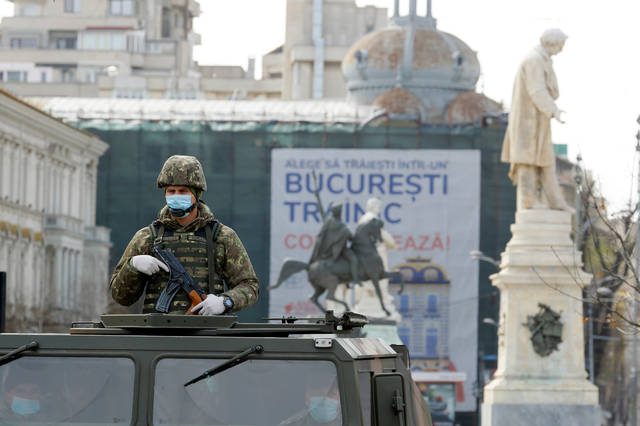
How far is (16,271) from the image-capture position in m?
72.2

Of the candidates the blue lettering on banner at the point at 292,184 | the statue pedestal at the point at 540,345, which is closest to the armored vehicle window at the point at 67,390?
the statue pedestal at the point at 540,345

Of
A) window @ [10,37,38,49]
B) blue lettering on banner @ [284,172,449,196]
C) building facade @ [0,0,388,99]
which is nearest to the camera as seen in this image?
blue lettering on banner @ [284,172,449,196]

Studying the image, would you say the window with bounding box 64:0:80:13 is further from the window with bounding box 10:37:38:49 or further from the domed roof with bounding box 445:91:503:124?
the domed roof with bounding box 445:91:503:124

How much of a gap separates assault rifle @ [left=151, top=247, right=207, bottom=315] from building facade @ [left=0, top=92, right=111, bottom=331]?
55304 millimetres

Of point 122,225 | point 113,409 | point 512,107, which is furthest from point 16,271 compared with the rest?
point 113,409

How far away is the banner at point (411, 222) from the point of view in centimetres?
8506

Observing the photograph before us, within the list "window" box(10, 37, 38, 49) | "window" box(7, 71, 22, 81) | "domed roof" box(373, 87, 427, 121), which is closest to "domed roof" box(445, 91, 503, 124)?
"domed roof" box(373, 87, 427, 121)

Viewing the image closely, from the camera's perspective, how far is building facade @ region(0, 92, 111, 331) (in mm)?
71375

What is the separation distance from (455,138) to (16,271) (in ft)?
75.4

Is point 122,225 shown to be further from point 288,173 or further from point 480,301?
point 480,301

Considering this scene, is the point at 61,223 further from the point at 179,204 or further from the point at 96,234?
the point at 179,204

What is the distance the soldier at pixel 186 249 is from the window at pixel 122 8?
5078 inches

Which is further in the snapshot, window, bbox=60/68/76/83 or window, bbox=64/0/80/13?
window, bbox=64/0/80/13

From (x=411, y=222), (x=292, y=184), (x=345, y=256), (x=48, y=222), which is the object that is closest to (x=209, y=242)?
(x=345, y=256)
